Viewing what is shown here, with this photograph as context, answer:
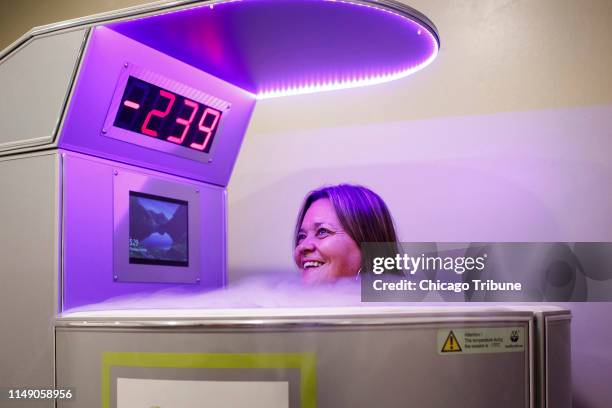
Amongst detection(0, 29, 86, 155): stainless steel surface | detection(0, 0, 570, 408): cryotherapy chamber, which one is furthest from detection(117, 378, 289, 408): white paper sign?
detection(0, 29, 86, 155): stainless steel surface

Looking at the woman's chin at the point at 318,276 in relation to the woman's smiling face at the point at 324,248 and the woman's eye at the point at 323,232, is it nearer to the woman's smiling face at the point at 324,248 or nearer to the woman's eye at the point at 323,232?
the woman's smiling face at the point at 324,248

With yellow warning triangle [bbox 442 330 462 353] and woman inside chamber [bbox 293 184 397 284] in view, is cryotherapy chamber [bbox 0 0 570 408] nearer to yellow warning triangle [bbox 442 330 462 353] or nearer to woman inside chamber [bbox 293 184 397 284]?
yellow warning triangle [bbox 442 330 462 353]

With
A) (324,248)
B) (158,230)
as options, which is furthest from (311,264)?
(158,230)

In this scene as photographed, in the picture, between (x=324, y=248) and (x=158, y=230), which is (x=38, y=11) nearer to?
(x=158, y=230)

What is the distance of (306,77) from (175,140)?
0.46 metres

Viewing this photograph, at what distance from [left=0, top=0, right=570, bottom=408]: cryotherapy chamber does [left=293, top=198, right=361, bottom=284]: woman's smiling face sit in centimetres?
34

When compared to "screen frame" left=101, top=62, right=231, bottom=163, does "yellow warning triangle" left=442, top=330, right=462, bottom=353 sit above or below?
below

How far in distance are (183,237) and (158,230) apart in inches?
5.1

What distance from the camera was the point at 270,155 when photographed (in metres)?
2.75

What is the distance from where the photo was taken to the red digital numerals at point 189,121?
196 centimetres

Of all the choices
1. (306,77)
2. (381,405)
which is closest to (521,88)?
(306,77)

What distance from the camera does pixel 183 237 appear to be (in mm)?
2170

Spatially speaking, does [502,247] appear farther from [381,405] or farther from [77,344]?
[77,344]

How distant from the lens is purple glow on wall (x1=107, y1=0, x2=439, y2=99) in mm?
1597
